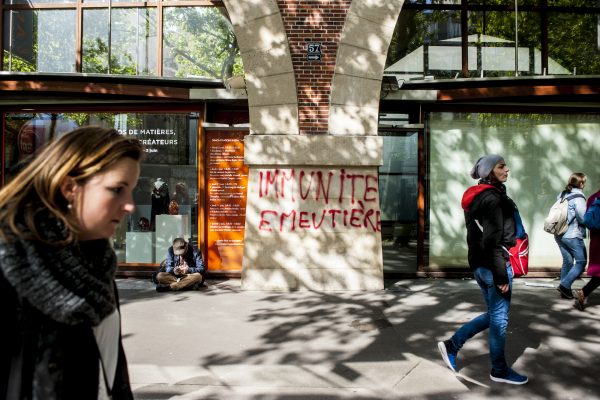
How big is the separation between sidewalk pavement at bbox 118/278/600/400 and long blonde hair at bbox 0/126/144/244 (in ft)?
10.2

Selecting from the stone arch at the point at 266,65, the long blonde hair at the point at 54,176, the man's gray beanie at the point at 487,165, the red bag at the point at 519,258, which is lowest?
the red bag at the point at 519,258

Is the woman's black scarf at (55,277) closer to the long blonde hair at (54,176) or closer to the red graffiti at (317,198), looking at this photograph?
the long blonde hair at (54,176)

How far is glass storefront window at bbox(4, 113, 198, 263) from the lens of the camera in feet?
30.9

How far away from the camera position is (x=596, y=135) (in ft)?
31.3

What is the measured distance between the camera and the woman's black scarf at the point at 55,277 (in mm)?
1389

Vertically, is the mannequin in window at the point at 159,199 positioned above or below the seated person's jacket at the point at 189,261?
above

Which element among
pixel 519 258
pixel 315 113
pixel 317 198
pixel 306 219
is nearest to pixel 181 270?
pixel 306 219

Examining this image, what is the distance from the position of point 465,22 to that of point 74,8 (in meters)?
6.66

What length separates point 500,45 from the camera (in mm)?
9211

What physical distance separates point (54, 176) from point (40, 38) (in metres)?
8.97

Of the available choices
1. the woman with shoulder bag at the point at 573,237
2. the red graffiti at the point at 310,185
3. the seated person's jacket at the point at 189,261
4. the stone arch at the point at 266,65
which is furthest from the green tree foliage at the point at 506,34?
the seated person's jacket at the point at 189,261

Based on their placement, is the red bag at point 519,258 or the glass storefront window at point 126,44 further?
the glass storefront window at point 126,44

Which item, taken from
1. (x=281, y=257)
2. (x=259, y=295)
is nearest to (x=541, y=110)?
(x=281, y=257)

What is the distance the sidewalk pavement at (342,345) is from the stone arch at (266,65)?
262 cm
